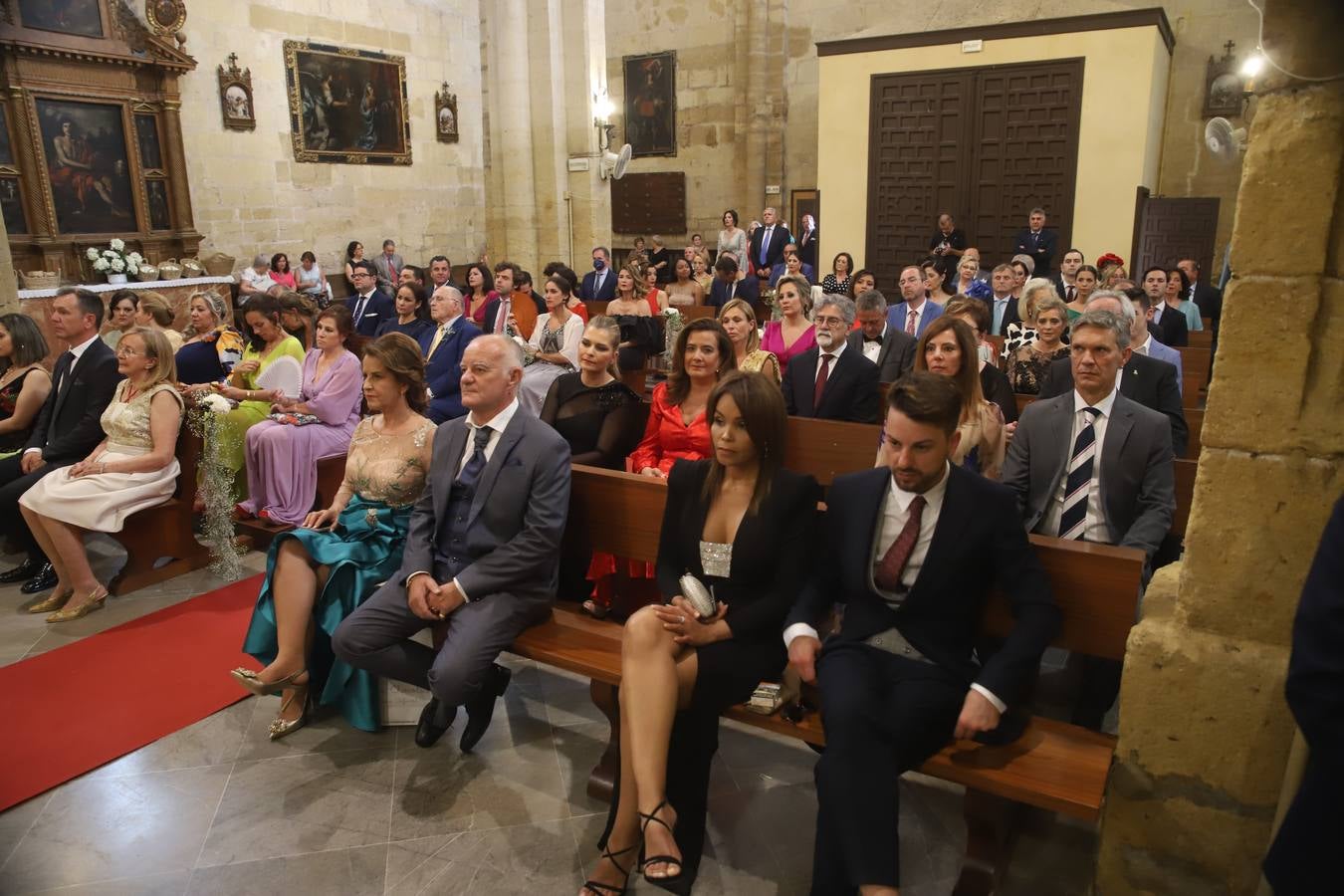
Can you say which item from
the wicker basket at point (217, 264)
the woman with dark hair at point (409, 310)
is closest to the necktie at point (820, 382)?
the woman with dark hair at point (409, 310)

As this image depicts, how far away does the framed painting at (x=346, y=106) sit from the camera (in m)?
12.8

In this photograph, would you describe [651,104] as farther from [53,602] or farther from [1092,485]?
[1092,485]

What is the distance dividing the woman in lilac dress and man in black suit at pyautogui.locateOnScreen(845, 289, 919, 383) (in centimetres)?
293

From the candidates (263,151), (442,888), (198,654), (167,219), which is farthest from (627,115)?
(442,888)

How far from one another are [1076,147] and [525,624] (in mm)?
10168

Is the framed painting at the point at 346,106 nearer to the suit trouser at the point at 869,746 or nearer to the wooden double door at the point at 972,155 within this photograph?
the wooden double door at the point at 972,155

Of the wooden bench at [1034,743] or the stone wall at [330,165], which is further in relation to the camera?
the stone wall at [330,165]

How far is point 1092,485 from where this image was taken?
10.8 ft

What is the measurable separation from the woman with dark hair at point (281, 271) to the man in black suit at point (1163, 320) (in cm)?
1003

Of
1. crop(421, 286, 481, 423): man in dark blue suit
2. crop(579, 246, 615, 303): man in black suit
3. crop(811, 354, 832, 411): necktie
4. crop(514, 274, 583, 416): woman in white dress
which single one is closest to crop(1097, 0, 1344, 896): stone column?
crop(811, 354, 832, 411): necktie

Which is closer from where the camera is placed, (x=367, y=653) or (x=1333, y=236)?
(x=1333, y=236)

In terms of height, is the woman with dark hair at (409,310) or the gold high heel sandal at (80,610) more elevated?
the woman with dark hair at (409,310)

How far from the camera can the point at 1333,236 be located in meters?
1.98

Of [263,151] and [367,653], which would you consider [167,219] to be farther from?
[367,653]
